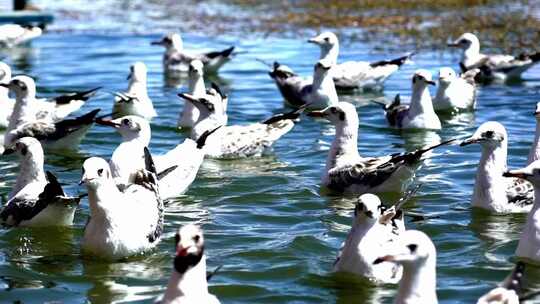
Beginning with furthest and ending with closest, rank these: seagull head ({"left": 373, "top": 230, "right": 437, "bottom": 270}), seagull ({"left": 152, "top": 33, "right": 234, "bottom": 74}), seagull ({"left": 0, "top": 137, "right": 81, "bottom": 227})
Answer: seagull ({"left": 152, "top": 33, "right": 234, "bottom": 74})
seagull ({"left": 0, "top": 137, "right": 81, "bottom": 227})
seagull head ({"left": 373, "top": 230, "right": 437, "bottom": 270})

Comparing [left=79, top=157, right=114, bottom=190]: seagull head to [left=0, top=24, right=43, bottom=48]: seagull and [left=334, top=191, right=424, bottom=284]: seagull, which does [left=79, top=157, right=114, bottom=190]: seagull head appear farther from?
[left=0, top=24, right=43, bottom=48]: seagull

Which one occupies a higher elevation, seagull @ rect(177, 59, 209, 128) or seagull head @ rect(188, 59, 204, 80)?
seagull head @ rect(188, 59, 204, 80)

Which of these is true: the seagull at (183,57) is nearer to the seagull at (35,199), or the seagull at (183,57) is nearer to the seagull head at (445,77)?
the seagull head at (445,77)

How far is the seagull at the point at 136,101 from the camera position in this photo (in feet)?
55.9

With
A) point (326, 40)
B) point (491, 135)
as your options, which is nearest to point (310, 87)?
point (326, 40)

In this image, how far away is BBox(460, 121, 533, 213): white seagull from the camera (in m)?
11.6

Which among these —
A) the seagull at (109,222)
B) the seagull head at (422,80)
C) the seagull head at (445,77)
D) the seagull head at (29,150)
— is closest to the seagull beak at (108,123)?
the seagull head at (29,150)

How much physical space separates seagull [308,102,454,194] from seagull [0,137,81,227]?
3008 millimetres

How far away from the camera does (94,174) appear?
392 inches

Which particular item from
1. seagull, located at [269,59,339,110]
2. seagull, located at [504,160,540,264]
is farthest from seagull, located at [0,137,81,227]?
seagull, located at [269,59,339,110]

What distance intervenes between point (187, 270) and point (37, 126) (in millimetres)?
8000

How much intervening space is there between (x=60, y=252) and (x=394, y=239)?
3.03m

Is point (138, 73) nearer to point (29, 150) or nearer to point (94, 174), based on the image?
point (29, 150)

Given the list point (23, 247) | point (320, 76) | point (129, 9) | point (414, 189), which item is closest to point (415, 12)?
point (129, 9)
